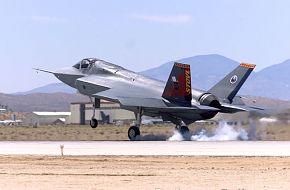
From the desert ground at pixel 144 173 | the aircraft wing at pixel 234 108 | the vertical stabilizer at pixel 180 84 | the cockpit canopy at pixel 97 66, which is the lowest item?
the desert ground at pixel 144 173

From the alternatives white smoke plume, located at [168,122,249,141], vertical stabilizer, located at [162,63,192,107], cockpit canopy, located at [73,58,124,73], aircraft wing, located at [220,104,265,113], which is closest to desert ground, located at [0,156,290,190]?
white smoke plume, located at [168,122,249,141]

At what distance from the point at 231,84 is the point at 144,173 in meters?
25.5

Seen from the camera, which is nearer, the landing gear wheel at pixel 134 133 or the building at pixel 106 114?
the landing gear wheel at pixel 134 133

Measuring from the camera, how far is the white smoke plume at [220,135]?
45188 mm

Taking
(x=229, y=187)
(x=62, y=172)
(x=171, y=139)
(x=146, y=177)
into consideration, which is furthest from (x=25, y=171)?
(x=171, y=139)

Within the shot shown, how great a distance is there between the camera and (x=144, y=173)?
73.7ft

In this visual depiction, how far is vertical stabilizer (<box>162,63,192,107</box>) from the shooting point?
45438 millimetres

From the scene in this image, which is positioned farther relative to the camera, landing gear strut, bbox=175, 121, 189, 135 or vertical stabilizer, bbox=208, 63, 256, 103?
vertical stabilizer, bbox=208, 63, 256, 103

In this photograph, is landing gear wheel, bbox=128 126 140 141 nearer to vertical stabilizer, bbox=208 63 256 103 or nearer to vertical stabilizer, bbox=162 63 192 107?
vertical stabilizer, bbox=162 63 192 107

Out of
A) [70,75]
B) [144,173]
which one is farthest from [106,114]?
[144,173]

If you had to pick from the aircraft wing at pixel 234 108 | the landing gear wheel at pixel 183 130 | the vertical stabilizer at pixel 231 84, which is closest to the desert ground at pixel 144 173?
the aircraft wing at pixel 234 108

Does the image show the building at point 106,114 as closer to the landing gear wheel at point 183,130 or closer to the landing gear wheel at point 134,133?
the landing gear wheel at point 183,130

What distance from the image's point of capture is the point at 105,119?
120 meters

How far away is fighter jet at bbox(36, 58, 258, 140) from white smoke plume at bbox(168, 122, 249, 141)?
3.10 ft
